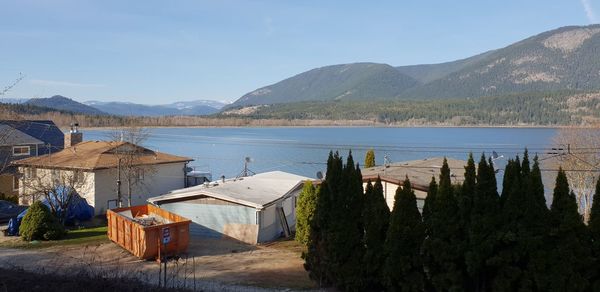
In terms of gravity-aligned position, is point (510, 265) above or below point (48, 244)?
above

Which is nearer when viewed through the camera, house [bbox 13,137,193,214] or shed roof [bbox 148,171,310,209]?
shed roof [bbox 148,171,310,209]

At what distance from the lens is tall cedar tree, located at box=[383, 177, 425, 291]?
14758 millimetres

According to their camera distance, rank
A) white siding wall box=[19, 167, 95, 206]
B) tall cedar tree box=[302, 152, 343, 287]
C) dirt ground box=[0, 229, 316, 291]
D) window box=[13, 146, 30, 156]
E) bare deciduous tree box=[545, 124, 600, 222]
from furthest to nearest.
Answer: window box=[13, 146, 30, 156] → bare deciduous tree box=[545, 124, 600, 222] → white siding wall box=[19, 167, 95, 206] → dirt ground box=[0, 229, 316, 291] → tall cedar tree box=[302, 152, 343, 287]

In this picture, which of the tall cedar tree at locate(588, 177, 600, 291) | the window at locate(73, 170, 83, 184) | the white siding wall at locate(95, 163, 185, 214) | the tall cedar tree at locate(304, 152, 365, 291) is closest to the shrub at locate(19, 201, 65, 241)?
the window at locate(73, 170, 83, 184)

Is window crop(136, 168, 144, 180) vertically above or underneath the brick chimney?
underneath

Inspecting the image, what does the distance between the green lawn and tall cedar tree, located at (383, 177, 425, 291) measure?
611 inches

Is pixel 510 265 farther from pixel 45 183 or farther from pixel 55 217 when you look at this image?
pixel 45 183

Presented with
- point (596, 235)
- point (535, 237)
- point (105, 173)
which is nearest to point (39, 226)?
point (105, 173)

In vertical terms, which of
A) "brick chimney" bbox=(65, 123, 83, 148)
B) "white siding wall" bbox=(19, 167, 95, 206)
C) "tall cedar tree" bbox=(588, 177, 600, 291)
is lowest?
"white siding wall" bbox=(19, 167, 95, 206)

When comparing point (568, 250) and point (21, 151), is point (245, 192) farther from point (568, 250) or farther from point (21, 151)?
point (21, 151)

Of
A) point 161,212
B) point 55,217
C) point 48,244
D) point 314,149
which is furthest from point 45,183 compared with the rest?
point 314,149

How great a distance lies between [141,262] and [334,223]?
346 inches

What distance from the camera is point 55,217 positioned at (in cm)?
2705

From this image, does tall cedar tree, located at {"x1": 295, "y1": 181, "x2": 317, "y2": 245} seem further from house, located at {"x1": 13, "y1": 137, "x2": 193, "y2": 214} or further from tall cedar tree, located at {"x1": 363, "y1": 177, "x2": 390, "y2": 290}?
house, located at {"x1": 13, "y1": 137, "x2": 193, "y2": 214}
